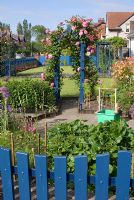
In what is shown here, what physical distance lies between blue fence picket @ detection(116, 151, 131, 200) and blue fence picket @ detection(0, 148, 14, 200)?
109 cm

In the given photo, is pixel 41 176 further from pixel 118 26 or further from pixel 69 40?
pixel 118 26

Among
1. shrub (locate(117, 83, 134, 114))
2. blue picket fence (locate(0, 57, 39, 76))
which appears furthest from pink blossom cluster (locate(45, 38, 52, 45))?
blue picket fence (locate(0, 57, 39, 76))

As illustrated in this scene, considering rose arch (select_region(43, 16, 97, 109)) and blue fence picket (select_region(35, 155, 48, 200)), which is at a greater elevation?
rose arch (select_region(43, 16, 97, 109))

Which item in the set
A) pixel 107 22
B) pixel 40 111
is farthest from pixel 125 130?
pixel 107 22

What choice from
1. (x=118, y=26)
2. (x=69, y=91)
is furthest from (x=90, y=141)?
(x=118, y=26)

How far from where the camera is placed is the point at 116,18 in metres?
60.4

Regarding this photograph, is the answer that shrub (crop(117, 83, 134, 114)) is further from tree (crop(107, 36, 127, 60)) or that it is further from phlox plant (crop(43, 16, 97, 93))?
tree (crop(107, 36, 127, 60))

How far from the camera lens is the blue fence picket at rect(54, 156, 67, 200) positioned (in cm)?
338

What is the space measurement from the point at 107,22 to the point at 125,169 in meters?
58.0

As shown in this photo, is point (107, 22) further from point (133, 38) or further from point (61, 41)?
point (61, 41)

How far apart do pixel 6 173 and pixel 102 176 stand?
99cm

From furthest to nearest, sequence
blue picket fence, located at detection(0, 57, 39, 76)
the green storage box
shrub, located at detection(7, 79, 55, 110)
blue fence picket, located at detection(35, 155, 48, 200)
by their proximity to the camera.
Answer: blue picket fence, located at detection(0, 57, 39, 76), shrub, located at detection(7, 79, 55, 110), the green storage box, blue fence picket, located at detection(35, 155, 48, 200)

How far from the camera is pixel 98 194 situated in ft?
11.4

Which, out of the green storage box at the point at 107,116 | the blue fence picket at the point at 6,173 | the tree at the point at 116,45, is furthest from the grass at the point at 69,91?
the blue fence picket at the point at 6,173
